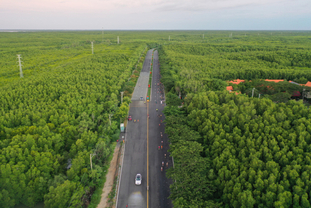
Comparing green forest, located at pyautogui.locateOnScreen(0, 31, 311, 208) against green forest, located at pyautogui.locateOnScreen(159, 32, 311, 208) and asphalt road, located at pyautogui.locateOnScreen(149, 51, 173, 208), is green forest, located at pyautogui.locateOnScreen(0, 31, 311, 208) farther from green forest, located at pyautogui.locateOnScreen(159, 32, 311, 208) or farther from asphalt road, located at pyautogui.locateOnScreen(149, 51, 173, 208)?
asphalt road, located at pyautogui.locateOnScreen(149, 51, 173, 208)

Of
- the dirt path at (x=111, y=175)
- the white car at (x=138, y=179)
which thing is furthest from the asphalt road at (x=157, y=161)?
the dirt path at (x=111, y=175)

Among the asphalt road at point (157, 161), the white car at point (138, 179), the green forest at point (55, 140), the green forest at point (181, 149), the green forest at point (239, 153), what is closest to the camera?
the green forest at point (239, 153)

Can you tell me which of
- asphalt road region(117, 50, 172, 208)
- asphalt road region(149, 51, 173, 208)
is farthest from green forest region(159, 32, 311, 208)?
asphalt road region(117, 50, 172, 208)

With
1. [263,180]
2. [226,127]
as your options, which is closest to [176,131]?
[226,127]

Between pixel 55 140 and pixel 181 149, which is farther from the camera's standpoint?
pixel 55 140

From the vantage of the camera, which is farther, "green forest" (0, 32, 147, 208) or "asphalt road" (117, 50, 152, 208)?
"asphalt road" (117, 50, 152, 208)

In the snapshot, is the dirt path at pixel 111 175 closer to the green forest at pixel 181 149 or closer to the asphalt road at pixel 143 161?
the green forest at pixel 181 149

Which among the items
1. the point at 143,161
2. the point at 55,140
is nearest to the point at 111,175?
the point at 143,161

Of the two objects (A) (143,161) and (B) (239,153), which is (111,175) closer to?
(A) (143,161)
